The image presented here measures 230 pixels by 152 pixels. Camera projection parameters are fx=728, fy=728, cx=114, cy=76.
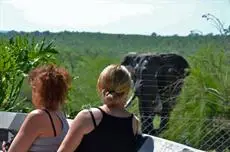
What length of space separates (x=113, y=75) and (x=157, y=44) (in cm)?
2459

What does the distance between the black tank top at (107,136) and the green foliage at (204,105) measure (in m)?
2.91

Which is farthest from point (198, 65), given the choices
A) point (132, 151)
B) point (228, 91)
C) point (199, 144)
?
point (132, 151)

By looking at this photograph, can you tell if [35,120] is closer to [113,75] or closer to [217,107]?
[113,75]

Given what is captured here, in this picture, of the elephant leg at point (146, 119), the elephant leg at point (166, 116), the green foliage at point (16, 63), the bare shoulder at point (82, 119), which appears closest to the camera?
the bare shoulder at point (82, 119)

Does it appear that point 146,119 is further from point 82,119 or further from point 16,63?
point 82,119

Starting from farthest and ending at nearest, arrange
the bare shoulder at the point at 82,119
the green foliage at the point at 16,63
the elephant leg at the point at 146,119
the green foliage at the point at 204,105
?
the elephant leg at the point at 146,119, the green foliage at the point at 16,63, the green foliage at the point at 204,105, the bare shoulder at the point at 82,119

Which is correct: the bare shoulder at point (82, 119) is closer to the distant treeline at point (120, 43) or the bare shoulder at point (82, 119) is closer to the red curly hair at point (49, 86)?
the red curly hair at point (49, 86)

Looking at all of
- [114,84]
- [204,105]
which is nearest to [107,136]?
[114,84]

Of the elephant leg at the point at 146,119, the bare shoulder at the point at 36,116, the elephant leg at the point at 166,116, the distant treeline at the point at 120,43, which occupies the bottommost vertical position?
the distant treeline at the point at 120,43

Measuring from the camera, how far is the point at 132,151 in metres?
3.40

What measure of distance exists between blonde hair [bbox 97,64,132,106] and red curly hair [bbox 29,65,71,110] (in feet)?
0.74

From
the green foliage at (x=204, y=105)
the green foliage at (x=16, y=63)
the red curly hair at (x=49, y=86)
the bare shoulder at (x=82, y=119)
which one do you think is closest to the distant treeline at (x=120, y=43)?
the green foliage at (x=16, y=63)

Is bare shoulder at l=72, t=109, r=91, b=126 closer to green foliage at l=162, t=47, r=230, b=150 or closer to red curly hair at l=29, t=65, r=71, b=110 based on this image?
red curly hair at l=29, t=65, r=71, b=110

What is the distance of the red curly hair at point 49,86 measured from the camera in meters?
3.42
